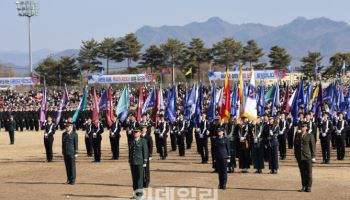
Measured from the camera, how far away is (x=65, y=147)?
17.5 m

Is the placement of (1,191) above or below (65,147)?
below

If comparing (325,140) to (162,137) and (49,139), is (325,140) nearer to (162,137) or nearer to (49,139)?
(162,137)

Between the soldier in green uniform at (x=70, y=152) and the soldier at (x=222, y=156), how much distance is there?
4.10 meters

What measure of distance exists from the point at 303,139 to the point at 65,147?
6.62 m

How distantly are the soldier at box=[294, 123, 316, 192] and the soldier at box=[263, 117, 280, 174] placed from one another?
313cm

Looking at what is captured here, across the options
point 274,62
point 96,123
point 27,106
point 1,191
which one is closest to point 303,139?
point 1,191

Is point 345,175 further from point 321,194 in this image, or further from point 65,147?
point 65,147

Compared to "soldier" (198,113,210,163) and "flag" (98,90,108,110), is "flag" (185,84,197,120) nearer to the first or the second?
"flag" (98,90,108,110)

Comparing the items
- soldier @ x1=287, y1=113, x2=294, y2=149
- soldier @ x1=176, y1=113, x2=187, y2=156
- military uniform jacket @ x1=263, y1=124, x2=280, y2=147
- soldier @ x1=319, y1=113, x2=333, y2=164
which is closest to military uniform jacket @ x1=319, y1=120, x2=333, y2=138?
Answer: soldier @ x1=319, y1=113, x2=333, y2=164

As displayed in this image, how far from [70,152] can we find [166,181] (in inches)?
111

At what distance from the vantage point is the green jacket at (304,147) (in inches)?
611

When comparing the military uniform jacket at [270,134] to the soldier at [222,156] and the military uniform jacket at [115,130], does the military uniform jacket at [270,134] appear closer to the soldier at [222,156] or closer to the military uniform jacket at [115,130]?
the soldier at [222,156]

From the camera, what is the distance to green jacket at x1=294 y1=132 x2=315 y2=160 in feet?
50.9

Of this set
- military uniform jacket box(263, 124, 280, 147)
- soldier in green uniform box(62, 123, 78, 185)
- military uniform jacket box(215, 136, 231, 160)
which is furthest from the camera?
military uniform jacket box(263, 124, 280, 147)
